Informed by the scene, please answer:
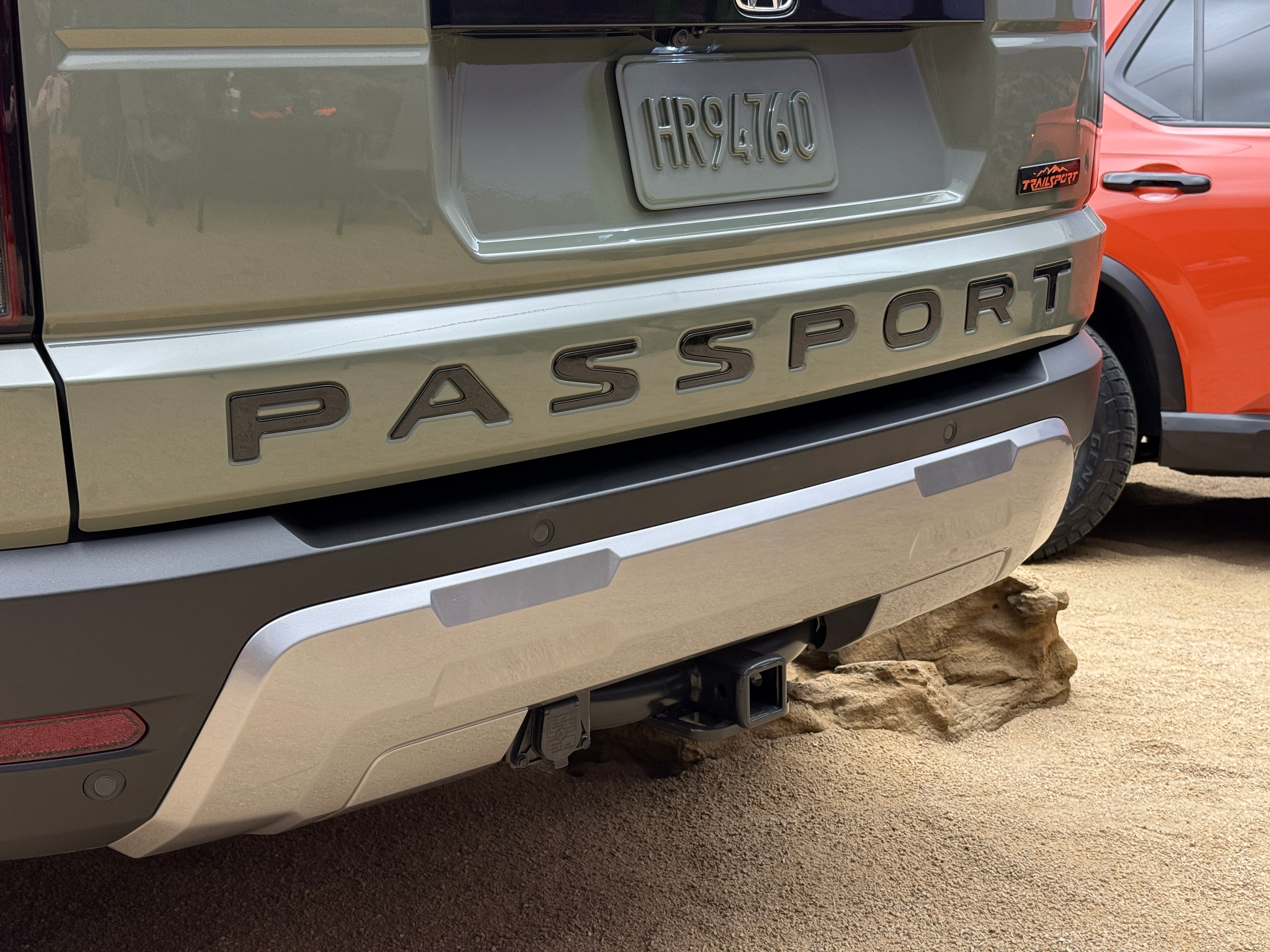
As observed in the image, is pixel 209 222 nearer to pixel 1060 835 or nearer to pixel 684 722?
pixel 684 722

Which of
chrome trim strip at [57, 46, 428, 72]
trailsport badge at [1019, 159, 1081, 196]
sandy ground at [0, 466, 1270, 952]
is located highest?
chrome trim strip at [57, 46, 428, 72]

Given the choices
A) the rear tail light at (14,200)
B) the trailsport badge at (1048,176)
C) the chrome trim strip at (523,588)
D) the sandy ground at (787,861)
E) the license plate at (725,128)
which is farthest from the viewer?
the sandy ground at (787,861)

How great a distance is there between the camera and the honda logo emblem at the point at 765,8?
5.22ft

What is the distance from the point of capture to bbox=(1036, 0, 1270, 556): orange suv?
3.59 m

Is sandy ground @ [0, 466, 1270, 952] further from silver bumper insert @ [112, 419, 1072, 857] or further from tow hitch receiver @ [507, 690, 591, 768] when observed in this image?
silver bumper insert @ [112, 419, 1072, 857]

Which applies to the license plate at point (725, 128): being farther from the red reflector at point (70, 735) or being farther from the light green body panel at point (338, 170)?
the red reflector at point (70, 735)

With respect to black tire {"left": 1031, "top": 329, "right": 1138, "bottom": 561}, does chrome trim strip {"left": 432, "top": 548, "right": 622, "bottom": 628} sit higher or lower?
higher

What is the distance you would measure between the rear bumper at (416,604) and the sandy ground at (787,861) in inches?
26.6

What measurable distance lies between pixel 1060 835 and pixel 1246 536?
2414 millimetres

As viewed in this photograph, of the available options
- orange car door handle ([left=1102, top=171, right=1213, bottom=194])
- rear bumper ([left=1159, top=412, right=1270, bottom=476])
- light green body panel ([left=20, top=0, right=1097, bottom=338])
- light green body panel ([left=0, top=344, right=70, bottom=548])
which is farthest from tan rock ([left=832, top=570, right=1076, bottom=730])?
light green body panel ([left=0, top=344, right=70, bottom=548])

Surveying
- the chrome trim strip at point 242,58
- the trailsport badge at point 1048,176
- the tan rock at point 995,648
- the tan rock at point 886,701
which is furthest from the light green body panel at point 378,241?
the tan rock at point 995,648

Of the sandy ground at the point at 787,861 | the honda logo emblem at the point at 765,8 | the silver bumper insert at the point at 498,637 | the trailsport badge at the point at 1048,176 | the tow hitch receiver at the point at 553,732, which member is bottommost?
the sandy ground at the point at 787,861

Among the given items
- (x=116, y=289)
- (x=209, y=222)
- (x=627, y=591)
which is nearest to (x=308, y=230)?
(x=209, y=222)

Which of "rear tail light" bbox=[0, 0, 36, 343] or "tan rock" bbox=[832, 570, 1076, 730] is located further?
"tan rock" bbox=[832, 570, 1076, 730]
